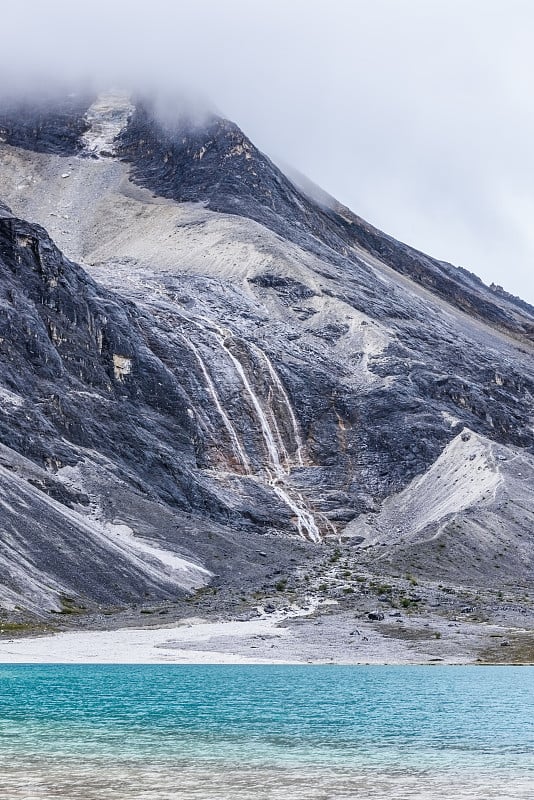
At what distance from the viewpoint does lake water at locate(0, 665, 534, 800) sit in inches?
1029

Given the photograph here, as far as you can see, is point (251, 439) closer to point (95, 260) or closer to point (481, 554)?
point (481, 554)

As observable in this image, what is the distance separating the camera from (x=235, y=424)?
466 ft

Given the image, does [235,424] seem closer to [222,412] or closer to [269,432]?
[222,412]

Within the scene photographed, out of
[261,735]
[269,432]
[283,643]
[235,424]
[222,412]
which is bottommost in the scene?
[283,643]

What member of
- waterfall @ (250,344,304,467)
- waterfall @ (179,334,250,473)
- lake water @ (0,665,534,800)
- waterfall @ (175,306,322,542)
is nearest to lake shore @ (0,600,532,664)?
lake water @ (0,665,534,800)

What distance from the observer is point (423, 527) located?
389 ft

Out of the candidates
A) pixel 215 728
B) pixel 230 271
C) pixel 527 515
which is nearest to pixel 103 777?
pixel 215 728

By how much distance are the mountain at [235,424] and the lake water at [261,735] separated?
95.6 feet

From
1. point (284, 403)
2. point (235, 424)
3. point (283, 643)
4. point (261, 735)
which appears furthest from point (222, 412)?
point (261, 735)

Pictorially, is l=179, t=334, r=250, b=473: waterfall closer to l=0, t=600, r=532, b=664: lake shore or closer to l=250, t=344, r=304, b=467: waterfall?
l=250, t=344, r=304, b=467: waterfall

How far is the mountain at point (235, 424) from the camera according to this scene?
94831 mm

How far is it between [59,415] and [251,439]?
1365 inches

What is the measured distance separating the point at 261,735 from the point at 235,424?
108171 millimetres

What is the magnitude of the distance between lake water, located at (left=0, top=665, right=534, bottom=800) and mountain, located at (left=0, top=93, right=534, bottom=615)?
2912 cm
